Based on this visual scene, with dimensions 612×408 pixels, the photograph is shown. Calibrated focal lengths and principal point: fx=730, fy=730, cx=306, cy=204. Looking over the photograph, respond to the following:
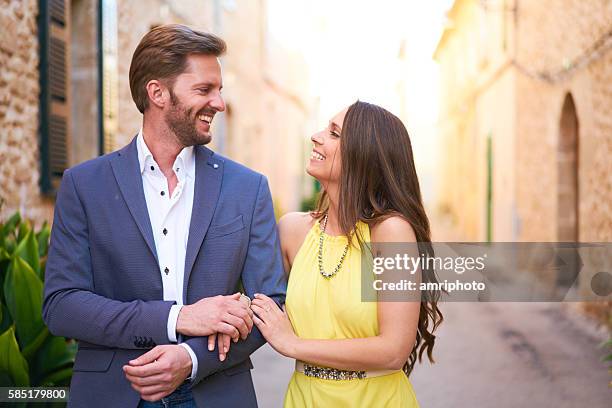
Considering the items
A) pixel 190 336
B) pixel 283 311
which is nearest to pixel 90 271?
pixel 190 336

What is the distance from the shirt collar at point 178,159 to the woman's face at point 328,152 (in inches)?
13.9

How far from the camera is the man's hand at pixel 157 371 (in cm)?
180

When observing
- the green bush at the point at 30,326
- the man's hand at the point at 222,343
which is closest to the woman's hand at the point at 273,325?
the man's hand at the point at 222,343

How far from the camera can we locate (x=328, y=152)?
212cm

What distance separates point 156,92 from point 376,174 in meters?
0.67

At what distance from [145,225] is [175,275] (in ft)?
0.51

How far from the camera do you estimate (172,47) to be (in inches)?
79.0

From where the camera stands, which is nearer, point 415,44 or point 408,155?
point 408,155

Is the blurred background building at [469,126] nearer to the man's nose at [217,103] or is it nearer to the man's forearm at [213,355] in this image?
the man's nose at [217,103]

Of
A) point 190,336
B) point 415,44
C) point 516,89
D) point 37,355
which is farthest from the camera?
point 415,44

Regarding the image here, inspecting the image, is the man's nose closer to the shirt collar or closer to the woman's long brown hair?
the shirt collar

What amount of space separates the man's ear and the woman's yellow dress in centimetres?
63

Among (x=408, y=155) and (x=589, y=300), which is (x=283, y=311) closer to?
(x=408, y=155)

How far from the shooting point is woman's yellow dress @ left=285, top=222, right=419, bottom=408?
200 cm
